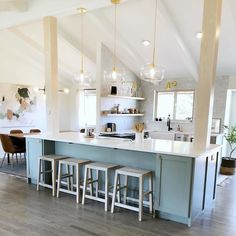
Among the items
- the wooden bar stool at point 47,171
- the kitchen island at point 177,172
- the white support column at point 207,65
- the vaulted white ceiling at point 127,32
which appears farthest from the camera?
the vaulted white ceiling at point 127,32

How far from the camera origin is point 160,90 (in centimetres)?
711

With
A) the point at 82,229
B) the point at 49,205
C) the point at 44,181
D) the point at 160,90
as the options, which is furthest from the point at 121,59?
the point at 82,229

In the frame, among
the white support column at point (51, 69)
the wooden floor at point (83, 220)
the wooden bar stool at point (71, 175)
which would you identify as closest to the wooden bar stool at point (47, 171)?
the wooden bar stool at point (71, 175)

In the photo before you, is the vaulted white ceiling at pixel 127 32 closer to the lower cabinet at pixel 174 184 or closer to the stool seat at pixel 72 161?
the stool seat at pixel 72 161

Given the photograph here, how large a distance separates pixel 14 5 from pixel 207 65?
3.23 meters

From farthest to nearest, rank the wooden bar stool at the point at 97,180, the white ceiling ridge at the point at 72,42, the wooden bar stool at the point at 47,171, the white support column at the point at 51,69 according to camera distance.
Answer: the white ceiling ridge at the point at 72,42 < the white support column at the point at 51,69 < the wooden bar stool at the point at 47,171 < the wooden bar stool at the point at 97,180

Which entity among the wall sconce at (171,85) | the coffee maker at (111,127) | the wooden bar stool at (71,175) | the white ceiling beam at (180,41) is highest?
the white ceiling beam at (180,41)

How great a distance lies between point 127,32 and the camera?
200 inches

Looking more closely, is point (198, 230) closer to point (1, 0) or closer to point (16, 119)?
point (1, 0)

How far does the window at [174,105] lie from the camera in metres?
6.75

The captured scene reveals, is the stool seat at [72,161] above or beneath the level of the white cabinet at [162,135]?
beneath

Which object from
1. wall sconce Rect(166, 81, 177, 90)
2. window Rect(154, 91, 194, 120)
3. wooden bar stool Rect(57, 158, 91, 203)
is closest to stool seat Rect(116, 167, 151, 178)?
wooden bar stool Rect(57, 158, 91, 203)

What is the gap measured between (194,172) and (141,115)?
456 centimetres

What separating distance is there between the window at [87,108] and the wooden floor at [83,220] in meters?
4.64
